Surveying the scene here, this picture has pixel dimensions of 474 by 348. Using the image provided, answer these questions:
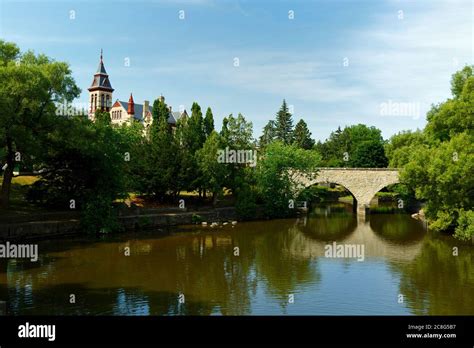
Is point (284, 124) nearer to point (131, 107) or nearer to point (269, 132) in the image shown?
point (269, 132)

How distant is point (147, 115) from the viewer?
7906cm

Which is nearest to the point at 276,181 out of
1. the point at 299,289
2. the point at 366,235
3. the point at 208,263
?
the point at 366,235

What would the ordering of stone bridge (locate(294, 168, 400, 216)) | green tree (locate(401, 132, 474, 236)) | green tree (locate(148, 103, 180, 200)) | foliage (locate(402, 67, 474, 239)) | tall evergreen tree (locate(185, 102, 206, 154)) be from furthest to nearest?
stone bridge (locate(294, 168, 400, 216)) < tall evergreen tree (locate(185, 102, 206, 154)) < green tree (locate(148, 103, 180, 200)) < foliage (locate(402, 67, 474, 239)) < green tree (locate(401, 132, 474, 236))

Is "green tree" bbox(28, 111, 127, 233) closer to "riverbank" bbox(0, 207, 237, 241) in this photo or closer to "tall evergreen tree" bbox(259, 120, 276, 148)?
"riverbank" bbox(0, 207, 237, 241)

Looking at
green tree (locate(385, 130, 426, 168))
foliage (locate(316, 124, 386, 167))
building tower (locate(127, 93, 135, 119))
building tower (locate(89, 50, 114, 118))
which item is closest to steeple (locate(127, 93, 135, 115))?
building tower (locate(127, 93, 135, 119))

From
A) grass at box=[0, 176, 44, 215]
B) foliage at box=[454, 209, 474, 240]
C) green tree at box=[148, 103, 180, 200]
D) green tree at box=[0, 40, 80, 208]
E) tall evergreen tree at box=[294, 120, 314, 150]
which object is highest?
Result: tall evergreen tree at box=[294, 120, 314, 150]

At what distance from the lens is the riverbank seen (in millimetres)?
30203

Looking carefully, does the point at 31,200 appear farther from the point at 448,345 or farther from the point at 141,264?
the point at 448,345

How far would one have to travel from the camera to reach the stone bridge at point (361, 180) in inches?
2088

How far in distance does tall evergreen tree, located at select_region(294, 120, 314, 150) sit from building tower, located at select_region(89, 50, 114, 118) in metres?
37.1

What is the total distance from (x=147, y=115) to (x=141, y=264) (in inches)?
2258

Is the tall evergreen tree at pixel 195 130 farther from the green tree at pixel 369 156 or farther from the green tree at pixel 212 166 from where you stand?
the green tree at pixel 369 156

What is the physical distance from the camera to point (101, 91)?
8531 centimetres

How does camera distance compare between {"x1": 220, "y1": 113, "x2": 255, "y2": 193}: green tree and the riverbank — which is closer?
the riverbank
